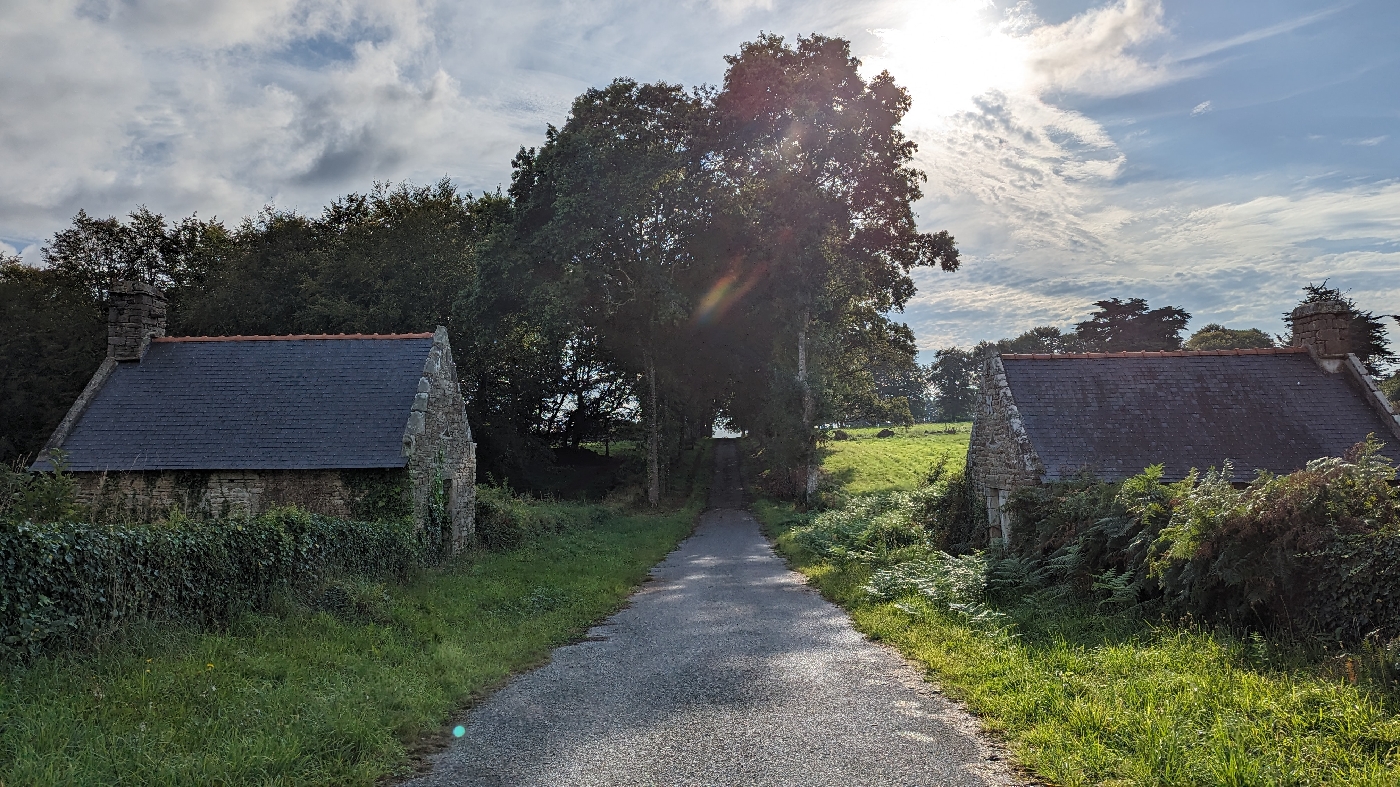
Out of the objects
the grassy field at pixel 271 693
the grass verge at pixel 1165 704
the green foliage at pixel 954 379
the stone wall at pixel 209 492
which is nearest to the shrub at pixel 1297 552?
the grass verge at pixel 1165 704

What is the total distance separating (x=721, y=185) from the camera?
115 ft

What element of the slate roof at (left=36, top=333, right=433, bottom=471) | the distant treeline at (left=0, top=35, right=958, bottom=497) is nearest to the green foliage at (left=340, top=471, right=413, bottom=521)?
the slate roof at (left=36, top=333, right=433, bottom=471)

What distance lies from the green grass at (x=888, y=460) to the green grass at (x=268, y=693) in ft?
78.2

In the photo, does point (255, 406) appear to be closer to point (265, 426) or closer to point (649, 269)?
point (265, 426)

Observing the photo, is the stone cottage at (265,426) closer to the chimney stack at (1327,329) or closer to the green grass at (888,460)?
the green grass at (888,460)

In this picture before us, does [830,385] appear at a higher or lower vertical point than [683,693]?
higher

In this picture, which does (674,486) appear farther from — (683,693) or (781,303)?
(683,693)

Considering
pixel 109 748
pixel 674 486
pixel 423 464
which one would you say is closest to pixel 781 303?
pixel 674 486

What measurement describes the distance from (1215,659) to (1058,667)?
4.31 feet

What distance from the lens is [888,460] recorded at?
5019 centimetres

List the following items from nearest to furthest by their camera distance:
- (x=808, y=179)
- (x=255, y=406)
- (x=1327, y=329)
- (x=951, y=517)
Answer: (x=255, y=406)
(x=1327, y=329)
(x=951, y=517)
(x=808, y=179)

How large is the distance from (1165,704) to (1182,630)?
242 cm

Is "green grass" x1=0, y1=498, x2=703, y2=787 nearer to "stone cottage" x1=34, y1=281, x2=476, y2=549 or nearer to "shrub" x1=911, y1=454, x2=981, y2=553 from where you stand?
"stone cottage" x1=34, y1=281, x2=476, y2=549

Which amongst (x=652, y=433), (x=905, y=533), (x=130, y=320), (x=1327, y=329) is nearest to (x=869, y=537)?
(x=905, y=533)
